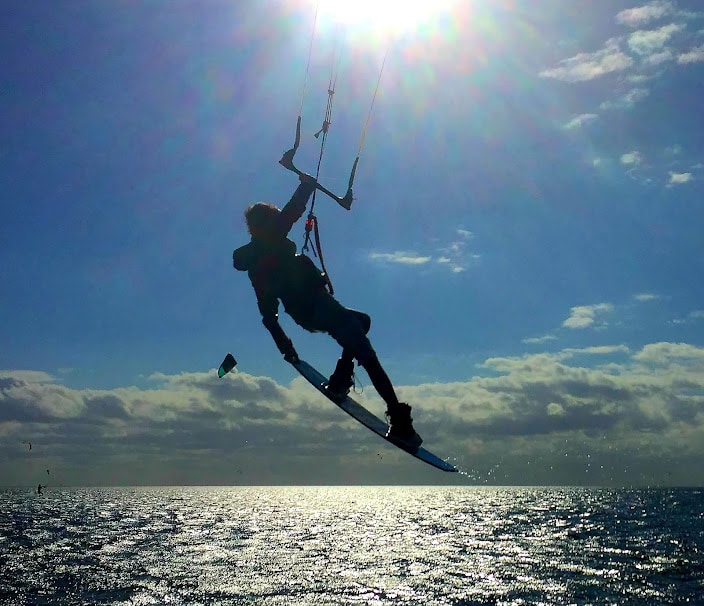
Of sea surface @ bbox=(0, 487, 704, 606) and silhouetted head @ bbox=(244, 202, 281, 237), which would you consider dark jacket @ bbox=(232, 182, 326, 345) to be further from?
sea surface @ bbox=(0, 487, 704, 606)

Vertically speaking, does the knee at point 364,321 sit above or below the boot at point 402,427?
above

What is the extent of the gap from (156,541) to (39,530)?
81.0ft

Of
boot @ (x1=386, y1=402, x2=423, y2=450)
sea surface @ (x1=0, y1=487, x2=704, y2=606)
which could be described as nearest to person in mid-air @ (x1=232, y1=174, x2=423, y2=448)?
boot @ (x1=386, y1=402, x2=423, y2=450)

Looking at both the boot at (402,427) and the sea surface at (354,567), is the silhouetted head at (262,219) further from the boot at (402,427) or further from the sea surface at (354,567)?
the sea surface at (354,567)

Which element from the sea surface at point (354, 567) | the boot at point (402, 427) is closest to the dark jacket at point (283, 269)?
the boot at point (402, 427)

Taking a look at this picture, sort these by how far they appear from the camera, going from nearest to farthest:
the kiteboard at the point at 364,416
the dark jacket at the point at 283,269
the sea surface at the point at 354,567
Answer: the kiteboard at the point at 364,416 < the dark jacket at the point at 283,269 < the sea surface at the point at 354,567

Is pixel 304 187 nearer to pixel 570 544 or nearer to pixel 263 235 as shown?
pixel 263 235

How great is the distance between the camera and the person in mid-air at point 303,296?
11.1 meters

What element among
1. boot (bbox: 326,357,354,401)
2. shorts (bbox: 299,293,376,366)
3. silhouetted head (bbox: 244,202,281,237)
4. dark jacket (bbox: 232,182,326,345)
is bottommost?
boot (bbox: 326,357,354,401)

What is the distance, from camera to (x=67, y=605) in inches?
1249

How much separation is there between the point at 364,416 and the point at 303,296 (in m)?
2.49

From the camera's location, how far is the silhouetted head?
11.3m

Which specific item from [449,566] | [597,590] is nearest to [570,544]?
[449,566]

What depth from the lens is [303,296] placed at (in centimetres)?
1152
